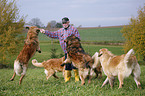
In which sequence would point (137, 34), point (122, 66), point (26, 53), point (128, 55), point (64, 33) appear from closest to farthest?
point (128, 55)
point (122, 66)
point (26, 53)
point (64, 33)
point (137, 34)

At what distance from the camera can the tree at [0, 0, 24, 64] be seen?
21594 mm

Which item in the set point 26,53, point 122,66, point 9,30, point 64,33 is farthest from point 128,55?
point 9,30

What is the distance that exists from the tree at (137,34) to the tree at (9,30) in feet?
57.9

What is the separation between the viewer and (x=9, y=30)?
848 inches

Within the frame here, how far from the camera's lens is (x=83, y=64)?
612 cm

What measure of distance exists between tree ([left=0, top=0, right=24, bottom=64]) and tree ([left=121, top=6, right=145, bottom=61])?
17637mm

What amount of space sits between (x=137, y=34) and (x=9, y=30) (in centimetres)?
1930

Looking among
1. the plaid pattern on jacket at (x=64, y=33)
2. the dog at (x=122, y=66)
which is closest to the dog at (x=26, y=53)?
the plaid pattern on jacket at (x=64, y=33)

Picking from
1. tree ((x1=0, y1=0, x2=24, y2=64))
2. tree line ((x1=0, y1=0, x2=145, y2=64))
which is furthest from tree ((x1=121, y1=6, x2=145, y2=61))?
tree ((x1=0, y1=0, x2=24, y2=64))

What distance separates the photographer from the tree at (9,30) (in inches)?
850

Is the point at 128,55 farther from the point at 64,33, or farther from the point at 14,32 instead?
the point at 14,32

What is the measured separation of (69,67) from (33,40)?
235 centimetres

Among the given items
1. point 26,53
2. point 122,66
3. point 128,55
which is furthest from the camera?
point 26,53

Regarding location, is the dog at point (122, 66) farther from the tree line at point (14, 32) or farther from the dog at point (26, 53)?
the tree line at point (14, 32)
